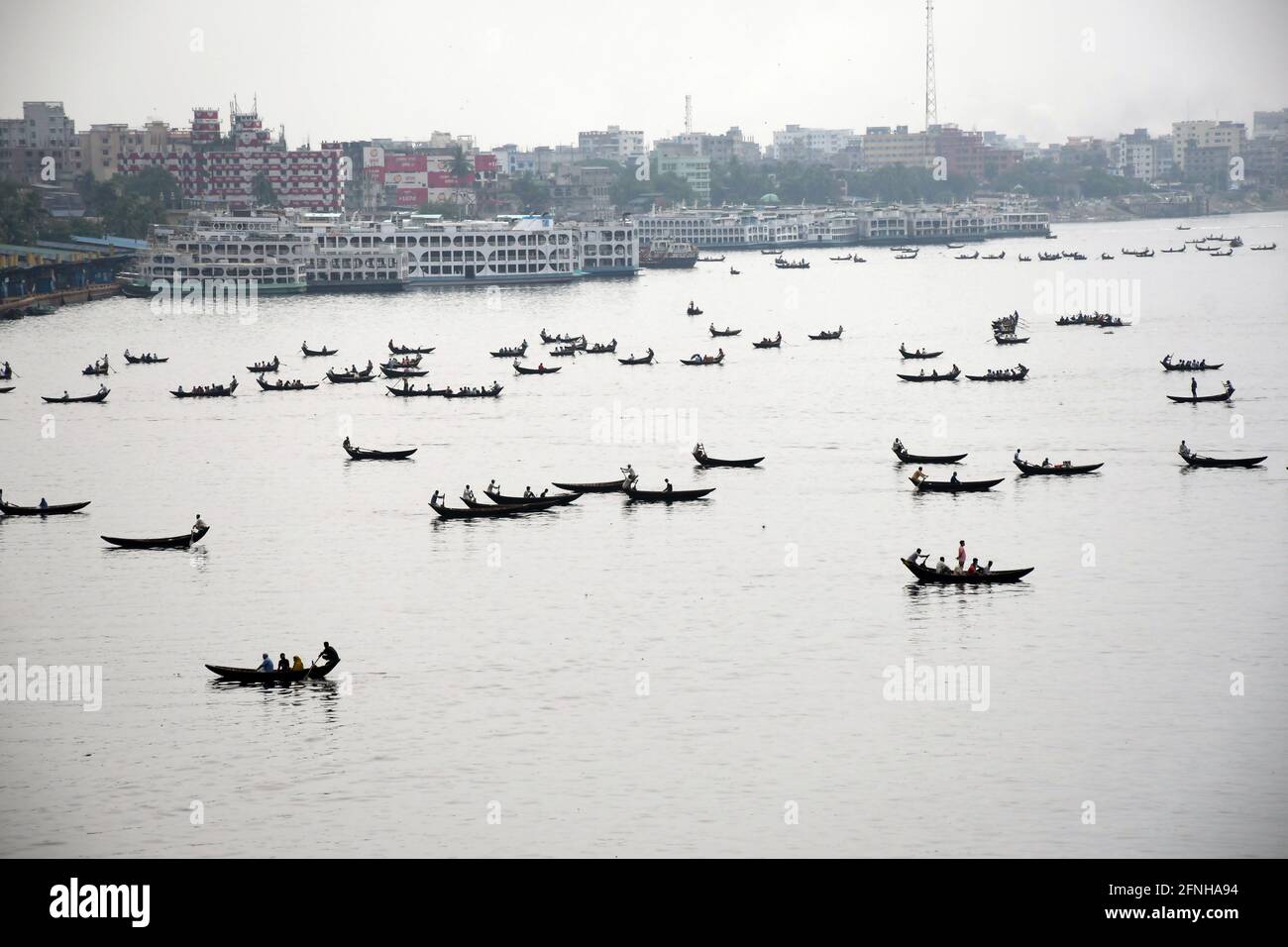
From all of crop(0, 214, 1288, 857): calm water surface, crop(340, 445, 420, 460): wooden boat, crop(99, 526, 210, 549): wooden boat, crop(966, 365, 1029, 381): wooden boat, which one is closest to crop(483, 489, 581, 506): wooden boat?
crop(0, 214, 1288, 857): calm water surface

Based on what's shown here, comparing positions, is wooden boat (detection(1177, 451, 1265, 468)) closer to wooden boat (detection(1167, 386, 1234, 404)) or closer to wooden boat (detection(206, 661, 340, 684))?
wooden boat (detection(1167, 386, 1234, 404))

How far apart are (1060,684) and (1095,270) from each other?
520 ft

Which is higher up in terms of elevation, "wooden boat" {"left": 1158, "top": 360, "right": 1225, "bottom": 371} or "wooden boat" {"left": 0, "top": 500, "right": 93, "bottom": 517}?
"wooden boat" {"left": 1158, "top": 360, "right": 1225, "bottom": 371}

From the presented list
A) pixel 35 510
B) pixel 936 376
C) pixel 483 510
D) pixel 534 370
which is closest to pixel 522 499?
pixel 483 510

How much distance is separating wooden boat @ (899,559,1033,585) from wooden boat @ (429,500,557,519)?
15.5 metres

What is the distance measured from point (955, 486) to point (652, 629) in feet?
63.2

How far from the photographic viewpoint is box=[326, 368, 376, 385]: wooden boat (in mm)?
97750

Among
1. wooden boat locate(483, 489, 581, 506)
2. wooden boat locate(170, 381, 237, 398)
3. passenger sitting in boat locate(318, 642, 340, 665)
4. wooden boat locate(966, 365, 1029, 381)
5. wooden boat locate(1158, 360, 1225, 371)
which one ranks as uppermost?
wooden boat locate(1158, 360, 1225, 371)

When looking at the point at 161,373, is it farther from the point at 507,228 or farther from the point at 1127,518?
the point at 507,228

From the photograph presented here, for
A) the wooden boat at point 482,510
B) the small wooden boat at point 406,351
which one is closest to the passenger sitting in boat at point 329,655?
the wooden boat at point 482,510

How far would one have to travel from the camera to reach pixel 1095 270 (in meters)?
193

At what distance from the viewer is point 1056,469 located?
214 ft

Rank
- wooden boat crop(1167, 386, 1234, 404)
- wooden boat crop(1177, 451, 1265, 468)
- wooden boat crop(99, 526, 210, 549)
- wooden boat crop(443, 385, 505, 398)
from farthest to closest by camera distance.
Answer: wooden boat crop(443, 385, 505, 398), wooden boat crop(1167, 386, 1234, 404), wooden boat crop(1177, 451, 1265, 468), wooden boat crop(99, 526, 210, 549)

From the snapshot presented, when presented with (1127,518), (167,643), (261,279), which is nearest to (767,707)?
(167,643)
